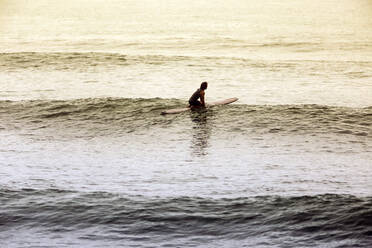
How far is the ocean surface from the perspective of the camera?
35.3 ft

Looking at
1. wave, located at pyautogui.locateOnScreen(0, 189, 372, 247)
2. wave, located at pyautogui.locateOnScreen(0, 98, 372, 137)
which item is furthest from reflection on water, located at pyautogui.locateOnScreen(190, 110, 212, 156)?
wave, located at pyautogui.locateOnScreen(0, 189, 372, 247)

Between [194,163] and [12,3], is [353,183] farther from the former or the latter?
[12,3]

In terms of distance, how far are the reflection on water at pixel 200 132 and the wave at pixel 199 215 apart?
4925 mm

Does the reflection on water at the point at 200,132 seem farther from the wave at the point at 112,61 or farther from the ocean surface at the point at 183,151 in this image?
Result: the wave at the point at 112,61

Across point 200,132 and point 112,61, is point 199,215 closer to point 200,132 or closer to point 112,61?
point 200,132

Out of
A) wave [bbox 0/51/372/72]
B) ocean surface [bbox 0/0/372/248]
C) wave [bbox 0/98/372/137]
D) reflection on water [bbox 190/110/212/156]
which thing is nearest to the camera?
ocean surface [bbox 0/0/372/248]

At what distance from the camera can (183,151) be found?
1697cm

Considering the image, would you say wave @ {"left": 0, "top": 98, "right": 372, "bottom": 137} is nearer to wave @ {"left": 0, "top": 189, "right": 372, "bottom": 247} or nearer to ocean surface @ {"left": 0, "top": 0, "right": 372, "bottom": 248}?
ocean surface @ {"left": 0, "top": 0, "right": 372, "bottom": 248}

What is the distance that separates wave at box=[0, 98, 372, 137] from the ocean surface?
0.26 ft

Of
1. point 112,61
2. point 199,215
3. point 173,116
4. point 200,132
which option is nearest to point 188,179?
point 199,215

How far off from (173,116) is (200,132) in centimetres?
244

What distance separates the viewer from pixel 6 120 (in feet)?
71.8

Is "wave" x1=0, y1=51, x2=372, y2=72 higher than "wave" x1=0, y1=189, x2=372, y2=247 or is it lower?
higher

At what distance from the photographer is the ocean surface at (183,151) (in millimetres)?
10750
